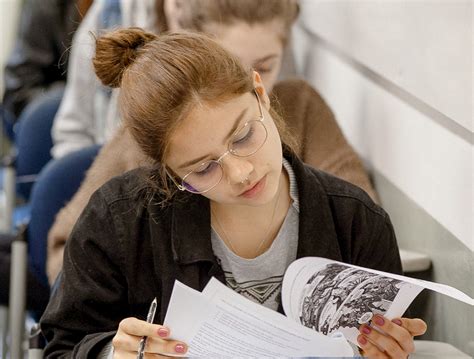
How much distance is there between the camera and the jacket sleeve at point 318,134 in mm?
1854

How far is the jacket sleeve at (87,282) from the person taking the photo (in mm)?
1338

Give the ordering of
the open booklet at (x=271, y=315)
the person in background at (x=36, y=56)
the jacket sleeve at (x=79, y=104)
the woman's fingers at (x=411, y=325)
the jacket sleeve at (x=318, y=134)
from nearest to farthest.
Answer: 1. the open booklet at (x=271, y=315)
2. the woman's fingers at (x=411, y=325)
3. the jacket sleeve at (x=318, y=134)
4. the jacket sleeve at (x=79, y=104)
5. the person in background at (x=36, y=56)

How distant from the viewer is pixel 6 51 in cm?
477

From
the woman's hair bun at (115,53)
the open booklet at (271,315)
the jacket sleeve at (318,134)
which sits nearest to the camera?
the open booklet at (271,315)

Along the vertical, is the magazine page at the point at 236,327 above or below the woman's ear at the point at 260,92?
below


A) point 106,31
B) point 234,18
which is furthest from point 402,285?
point 234,18

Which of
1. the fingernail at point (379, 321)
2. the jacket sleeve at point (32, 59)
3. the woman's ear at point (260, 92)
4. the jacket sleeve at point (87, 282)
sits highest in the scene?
the woman's ear at point (260, 92)

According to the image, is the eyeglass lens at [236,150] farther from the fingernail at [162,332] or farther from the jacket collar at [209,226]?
the fingernail at [162,332]

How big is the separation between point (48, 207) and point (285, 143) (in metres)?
0.81

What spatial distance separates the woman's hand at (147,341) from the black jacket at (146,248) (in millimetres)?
140

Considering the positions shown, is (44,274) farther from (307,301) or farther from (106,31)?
(307,301)

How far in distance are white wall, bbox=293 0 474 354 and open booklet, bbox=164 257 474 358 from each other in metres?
0.27

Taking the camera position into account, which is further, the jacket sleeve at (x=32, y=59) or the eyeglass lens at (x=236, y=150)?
the jacket sleeve at (x=32, y=59)

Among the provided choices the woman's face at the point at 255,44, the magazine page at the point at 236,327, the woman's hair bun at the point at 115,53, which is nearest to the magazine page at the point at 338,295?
the magazine page at the point at 236,327
